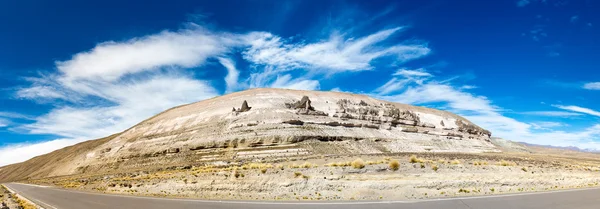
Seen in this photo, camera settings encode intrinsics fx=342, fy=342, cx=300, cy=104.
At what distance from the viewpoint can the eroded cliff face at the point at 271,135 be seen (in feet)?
169

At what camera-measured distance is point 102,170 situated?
214ft

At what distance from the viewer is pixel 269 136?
2046 inches

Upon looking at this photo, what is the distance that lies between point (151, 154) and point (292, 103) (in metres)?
27.9

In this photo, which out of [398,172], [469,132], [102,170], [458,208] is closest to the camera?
[458,208]

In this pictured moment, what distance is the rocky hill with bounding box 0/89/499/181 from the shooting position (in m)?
51.2

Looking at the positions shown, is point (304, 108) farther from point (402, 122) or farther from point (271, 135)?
point (402, 122)

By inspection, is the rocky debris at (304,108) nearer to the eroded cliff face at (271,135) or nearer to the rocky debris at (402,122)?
the eroded cliff face at (271,135)

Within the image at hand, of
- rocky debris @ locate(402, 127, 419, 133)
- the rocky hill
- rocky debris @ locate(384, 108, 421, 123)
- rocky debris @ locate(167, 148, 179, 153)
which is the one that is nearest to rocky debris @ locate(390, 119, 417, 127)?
the rocky hill

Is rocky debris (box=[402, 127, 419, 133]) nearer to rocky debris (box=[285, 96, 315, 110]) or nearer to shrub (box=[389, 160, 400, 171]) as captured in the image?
rocky debris (box=[285, 96, 315, 110])

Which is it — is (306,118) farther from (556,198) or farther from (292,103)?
(556,198)

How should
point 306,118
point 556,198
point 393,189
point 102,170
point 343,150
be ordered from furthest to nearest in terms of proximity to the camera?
point 102,170 → point 306,118 → point 343,150 → point 393,189 → point 556,198

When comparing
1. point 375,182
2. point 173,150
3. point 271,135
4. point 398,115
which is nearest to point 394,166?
point 375,182

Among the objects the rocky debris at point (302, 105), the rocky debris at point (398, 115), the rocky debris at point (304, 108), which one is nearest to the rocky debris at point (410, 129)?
the rocky debris at point (398, 115)

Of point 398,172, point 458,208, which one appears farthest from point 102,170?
point 458,208
